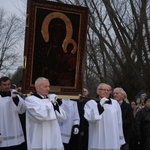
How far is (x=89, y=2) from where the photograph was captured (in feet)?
64.5

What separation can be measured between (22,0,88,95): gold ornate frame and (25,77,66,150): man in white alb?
117cm

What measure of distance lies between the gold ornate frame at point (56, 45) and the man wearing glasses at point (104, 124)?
96 centimetres

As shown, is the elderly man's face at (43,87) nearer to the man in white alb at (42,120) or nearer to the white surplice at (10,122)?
the man in white alb at (42,120)

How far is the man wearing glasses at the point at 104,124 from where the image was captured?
7.87m

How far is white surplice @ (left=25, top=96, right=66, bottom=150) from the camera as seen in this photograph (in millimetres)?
6895

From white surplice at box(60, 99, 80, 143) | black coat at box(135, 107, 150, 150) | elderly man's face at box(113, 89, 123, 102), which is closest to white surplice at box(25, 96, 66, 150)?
white surplice at box(60, 99, 80, 143)

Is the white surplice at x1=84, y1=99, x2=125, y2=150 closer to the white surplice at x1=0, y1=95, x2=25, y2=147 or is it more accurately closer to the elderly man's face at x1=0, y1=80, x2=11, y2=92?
the white surplice at x1=0, y1=95, x2=25, y2=147

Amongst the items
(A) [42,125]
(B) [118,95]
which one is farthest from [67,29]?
(A) [42,125]

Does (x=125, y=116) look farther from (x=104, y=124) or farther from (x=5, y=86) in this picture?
(x=5, y=86)

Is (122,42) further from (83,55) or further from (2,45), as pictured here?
(2,45)

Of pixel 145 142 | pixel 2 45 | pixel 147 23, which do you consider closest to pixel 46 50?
pixel 145 142

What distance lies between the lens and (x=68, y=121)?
9.25m

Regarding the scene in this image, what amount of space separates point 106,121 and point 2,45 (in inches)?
1323

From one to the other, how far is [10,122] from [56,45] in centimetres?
203
